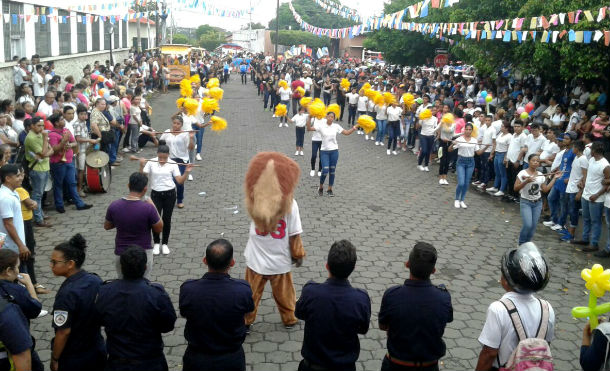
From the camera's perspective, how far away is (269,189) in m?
4.96

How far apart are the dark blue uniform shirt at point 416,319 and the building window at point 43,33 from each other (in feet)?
66.1

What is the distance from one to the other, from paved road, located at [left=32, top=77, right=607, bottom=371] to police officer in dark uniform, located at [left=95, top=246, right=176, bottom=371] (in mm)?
1448

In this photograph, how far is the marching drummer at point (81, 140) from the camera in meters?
9.87

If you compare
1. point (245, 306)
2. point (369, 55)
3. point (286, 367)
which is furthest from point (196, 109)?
point (369, 55)

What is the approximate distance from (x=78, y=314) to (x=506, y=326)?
9.25 feet

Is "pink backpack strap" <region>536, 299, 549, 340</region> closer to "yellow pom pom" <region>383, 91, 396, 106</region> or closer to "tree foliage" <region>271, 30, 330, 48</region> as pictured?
"yellow pom pom" <region>383, 91, 396, 106</region>

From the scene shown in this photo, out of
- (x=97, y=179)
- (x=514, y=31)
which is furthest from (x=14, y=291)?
(x=514, y=31)

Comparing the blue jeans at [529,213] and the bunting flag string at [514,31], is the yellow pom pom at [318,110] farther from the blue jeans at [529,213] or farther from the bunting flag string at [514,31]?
the bunting flag string at [514,31]

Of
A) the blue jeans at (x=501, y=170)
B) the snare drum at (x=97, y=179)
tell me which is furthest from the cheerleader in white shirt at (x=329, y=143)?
the snare drum at (x=97, y=179)

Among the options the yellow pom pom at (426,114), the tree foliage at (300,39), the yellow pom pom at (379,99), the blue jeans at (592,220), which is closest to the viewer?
the blue jeans at (592,220)

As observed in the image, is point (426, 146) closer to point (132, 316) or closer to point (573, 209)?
point (573, 209)

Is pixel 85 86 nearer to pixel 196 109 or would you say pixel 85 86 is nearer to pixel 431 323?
pixel 196 109

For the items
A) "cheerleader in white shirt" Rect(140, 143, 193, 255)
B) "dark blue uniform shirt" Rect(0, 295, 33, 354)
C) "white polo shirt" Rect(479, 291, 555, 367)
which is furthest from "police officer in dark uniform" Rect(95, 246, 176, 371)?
"cheerleader in white shirt" Rect(140, 143, 193, 255)

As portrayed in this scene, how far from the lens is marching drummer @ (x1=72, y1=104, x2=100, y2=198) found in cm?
987
